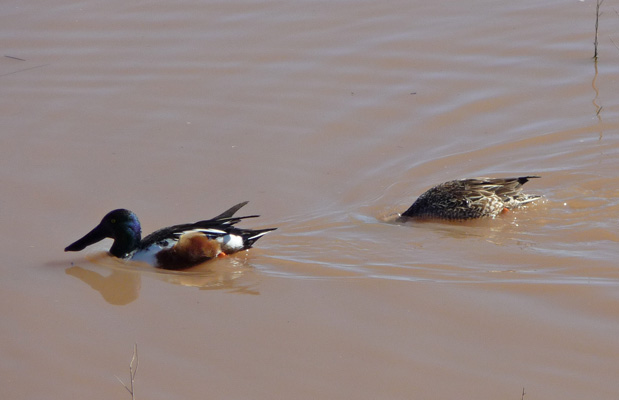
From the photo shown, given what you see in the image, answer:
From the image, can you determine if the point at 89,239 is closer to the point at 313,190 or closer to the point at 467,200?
the point at 313,190

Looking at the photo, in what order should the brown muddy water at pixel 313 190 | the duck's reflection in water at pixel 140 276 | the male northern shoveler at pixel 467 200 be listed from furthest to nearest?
the male northern shoveler at pixel 467 200 < the duck's reflection in water at pixel 140 276 < the brown muddy water at pixel 313 190

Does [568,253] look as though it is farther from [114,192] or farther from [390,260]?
[114,192]

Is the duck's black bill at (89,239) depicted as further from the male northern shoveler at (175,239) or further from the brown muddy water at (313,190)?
the brown muddy water at (313,190)

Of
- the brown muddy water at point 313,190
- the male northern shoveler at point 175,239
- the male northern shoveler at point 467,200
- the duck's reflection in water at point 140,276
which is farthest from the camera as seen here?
the male northern shoveler at point 467,200

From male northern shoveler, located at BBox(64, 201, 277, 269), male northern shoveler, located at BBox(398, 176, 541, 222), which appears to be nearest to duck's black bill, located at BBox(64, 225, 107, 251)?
male northern shoveler, located at BBox(64, 201, 277, 269)

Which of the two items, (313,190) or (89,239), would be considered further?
(313,190)

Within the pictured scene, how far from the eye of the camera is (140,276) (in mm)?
7191

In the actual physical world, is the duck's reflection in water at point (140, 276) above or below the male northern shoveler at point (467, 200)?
below

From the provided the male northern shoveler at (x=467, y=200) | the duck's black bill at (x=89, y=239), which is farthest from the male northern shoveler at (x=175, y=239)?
the male northern shoveler at (x=467, y=200)

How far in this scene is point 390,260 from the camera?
23.3 feet

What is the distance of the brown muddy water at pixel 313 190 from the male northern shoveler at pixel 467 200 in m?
0.15

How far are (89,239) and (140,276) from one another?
1.90 feet

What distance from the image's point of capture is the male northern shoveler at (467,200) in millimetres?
8102

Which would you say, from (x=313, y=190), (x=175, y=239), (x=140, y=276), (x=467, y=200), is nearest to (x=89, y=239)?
(x=140, y=276)
